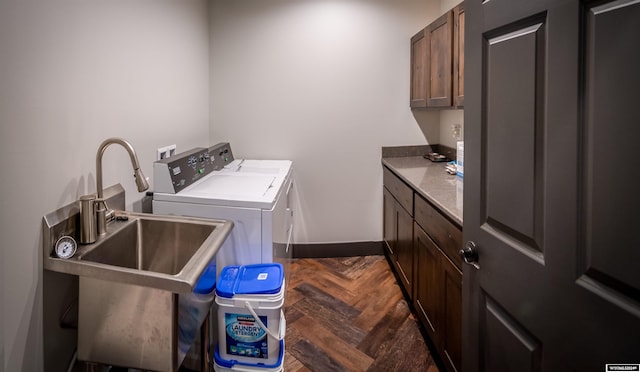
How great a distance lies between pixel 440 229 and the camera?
1.68 m

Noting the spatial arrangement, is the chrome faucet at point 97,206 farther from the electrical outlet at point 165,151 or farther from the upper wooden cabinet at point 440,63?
the upper wooden cabinet at point 440,63

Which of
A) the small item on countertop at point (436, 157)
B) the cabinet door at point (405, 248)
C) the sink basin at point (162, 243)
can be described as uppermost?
the small item on countertop at point (436, 157)

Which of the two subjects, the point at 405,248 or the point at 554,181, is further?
the point at 405,248

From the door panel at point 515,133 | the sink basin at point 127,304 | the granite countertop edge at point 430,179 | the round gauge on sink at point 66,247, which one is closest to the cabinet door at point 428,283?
the granite countertop edge at point 430,179

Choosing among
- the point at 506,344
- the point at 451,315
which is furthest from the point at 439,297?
the point at 506,344

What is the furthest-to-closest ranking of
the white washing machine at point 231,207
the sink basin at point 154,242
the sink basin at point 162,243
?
the white washing machine at point 231,207 → the sink basin at point 162,243 → the sink basin at point 154,242

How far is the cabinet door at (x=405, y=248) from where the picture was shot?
2.27 m

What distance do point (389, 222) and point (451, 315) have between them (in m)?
1.47

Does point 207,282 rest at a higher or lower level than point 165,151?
lower

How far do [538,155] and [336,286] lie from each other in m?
2.16

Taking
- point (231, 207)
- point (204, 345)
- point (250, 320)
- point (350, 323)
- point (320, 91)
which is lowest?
point (350, 323)

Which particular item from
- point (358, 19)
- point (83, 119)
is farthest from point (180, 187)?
point (358, 19)

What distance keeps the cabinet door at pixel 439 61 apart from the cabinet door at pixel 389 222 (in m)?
0.84

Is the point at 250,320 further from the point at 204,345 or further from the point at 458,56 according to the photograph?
the point at 458,56
